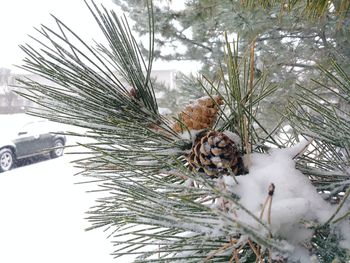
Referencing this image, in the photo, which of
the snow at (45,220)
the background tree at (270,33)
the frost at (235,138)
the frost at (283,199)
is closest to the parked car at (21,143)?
the snow at (45,220)

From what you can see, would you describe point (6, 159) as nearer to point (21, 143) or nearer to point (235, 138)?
point (21, 143)

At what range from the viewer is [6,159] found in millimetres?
9672

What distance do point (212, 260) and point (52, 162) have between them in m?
11.4

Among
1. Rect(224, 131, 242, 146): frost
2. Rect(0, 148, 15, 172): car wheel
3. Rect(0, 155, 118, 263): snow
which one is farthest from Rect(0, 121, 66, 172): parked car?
Rect(224, 131, 242, 146): frost

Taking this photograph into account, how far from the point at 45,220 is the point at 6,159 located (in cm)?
351

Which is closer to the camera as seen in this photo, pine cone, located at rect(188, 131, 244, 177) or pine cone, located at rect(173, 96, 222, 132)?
pine cone, located at rect(188, 131, 244, 177)

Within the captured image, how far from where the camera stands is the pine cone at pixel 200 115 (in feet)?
3.03

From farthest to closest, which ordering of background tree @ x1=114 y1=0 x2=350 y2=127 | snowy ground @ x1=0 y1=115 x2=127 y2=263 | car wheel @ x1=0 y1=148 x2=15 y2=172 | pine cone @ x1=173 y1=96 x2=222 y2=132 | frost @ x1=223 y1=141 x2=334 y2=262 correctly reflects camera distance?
car wheel @ x1=0 y1=148 x2=15 y2=172 → snowy ground @ x1=0 y1=115 x2=127 y2=263 → background tree @ x1=114 y1=0 x2=350 y2=127 → pine cone @ x1=173 y1=96 x2=222 y2=132 → frost @ x1=223 y1=141 x2=334 y2=262

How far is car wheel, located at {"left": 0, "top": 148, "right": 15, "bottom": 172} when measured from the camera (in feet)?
31.0

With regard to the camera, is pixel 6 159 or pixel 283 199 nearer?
pixel 283 199

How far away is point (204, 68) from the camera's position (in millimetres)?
6324

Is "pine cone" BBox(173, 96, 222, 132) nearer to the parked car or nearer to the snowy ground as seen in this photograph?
the snowy ground

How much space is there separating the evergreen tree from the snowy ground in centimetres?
464

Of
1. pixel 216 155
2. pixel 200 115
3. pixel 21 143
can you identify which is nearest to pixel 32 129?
pixel 21 143
